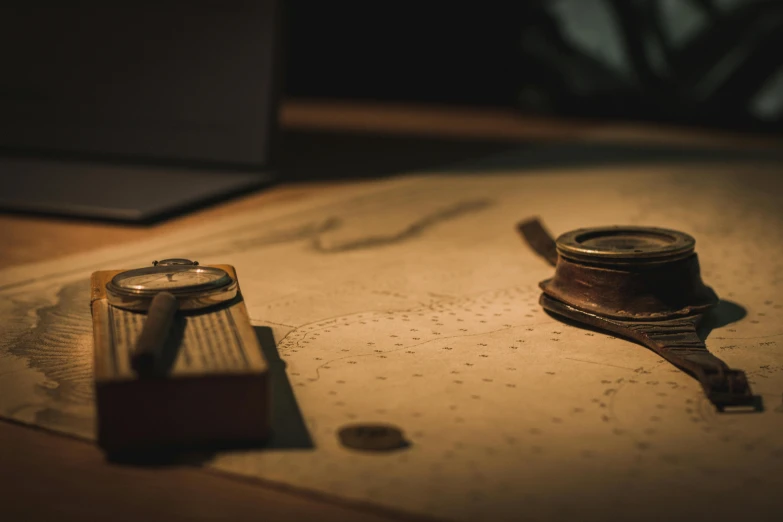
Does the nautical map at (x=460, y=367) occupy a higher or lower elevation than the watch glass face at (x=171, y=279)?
lower

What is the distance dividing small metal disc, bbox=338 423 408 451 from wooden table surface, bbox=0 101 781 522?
0.19 m

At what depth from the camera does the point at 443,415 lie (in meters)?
1.91

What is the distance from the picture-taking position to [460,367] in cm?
217

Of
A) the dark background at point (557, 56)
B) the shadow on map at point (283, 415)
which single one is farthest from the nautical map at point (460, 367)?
the dark background at point (557, 56)

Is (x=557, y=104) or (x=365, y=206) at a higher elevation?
(x=557, y=104)

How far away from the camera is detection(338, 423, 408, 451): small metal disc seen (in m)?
1.75

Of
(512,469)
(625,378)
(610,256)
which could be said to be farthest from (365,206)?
(512,469)

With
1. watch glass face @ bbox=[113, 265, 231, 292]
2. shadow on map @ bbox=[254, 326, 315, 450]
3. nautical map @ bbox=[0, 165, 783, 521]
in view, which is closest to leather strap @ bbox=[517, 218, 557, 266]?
nautical map @ bbox=[0, 165, 783, 521]

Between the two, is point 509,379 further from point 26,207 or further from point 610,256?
point 26,207

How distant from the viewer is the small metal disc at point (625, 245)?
2.33m

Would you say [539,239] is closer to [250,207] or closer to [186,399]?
[250,207]

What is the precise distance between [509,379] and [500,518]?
1.98 feet

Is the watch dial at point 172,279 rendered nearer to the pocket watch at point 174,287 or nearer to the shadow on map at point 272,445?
the pocket watch at point 174,287

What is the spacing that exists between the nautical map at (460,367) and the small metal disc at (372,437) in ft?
0.07
